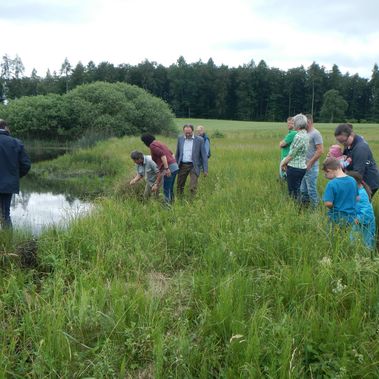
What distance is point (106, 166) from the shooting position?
20.7 metres

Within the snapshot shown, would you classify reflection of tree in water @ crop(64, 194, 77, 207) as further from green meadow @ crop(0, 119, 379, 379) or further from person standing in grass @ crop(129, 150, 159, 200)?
green meadow @ crop(0, 119, 379, 379)

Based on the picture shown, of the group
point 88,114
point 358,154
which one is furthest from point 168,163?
point 88,114

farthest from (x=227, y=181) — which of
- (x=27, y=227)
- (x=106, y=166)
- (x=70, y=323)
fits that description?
(x=106, y=166)

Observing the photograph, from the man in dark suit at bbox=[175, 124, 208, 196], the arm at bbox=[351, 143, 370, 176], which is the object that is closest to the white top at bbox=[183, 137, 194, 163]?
the man in dark suit at bbox=[175, 124, 208, 196]

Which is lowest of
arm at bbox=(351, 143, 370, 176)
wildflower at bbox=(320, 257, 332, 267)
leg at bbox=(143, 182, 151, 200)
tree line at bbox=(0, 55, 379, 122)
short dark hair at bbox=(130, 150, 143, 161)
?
leg at bbox=(143, 182, 151, 200)

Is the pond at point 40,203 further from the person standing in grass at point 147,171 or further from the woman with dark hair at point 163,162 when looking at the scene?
the woman with dark hair at point 163,162

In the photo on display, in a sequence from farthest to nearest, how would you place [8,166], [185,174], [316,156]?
[185,174] < [316,156] < [8,166]

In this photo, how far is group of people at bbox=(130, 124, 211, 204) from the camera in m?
7.98

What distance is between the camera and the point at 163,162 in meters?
7.89

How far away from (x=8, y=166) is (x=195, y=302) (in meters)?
4.58

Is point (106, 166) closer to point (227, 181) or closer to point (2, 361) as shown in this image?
point (227, 181)

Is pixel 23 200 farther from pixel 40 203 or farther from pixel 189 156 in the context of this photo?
pixel 189 156

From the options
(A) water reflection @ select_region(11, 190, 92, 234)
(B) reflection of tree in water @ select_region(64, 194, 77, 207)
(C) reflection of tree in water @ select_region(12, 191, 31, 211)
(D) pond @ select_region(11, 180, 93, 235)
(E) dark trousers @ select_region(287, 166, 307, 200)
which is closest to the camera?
(E) dark trousers @ select_region(287, 166, 307, 200)

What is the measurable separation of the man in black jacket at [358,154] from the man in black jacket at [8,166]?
504 cm
